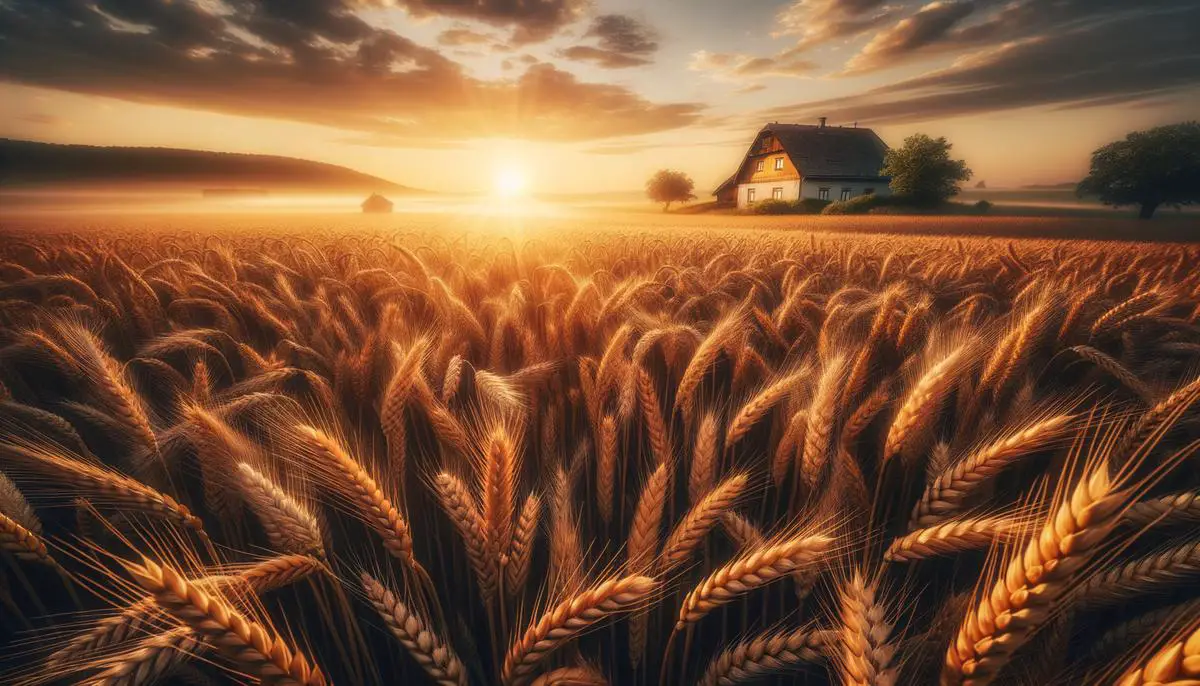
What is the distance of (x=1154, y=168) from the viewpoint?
33031mm

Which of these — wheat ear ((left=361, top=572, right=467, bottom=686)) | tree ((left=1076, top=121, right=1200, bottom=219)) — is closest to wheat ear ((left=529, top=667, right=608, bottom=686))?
wheat ear ((left=361, top=572, right=467, bottom=686))

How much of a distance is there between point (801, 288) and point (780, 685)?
2.32 meters

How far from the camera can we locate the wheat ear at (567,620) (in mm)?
821

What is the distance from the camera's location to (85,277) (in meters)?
3.88

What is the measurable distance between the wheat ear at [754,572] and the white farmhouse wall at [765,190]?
136ft

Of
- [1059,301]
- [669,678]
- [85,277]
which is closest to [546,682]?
[669,678]

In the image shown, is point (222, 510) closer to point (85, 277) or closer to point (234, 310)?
point (234, 310)

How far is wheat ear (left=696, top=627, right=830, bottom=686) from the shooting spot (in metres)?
0.96

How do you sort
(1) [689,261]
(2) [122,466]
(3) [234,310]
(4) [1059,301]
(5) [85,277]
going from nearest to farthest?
(2) [122,466], (4) [1059,301], (3) [234,310], (5) [85,277], (1) [689,261]

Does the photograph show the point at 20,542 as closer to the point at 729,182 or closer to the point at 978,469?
the point at 978,469

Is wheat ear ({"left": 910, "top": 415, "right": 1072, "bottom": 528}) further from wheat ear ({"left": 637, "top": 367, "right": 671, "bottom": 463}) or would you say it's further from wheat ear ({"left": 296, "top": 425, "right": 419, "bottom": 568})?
wheat ear ({"left": 296, "top": 425, "right": 419, "bottom": 568})

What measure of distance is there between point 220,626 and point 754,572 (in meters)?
0.91

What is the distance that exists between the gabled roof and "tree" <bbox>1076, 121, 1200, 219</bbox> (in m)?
15.8

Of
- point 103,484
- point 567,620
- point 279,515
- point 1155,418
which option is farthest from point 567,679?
point 1155,418
